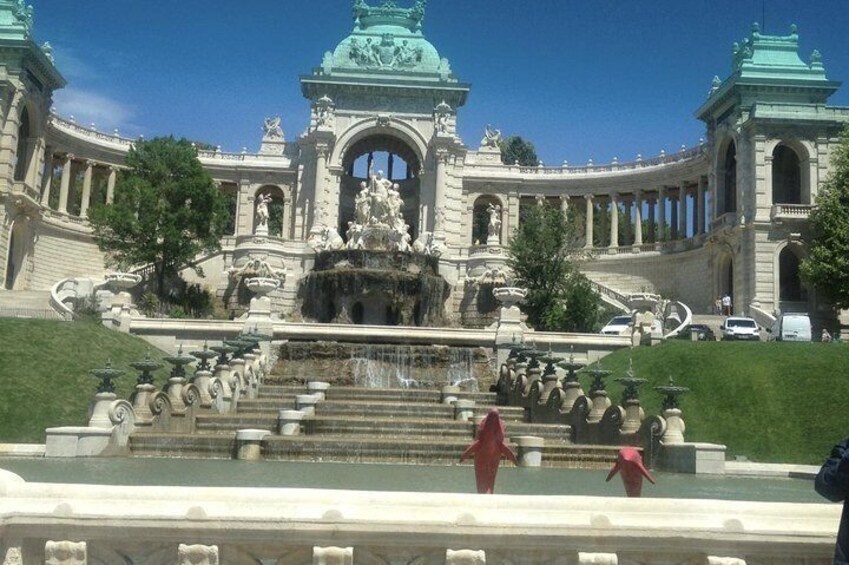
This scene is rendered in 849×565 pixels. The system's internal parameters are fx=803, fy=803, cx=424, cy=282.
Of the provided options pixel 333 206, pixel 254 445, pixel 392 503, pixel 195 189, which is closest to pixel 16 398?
pixel 254 445

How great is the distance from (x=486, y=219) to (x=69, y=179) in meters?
42.5

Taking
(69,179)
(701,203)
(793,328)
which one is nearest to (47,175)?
(69,179)

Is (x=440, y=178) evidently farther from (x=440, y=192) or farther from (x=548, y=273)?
(x=548, y=273)

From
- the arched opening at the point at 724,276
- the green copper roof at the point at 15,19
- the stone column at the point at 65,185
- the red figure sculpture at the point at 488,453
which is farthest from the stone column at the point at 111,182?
the red figure sculpture at the point at 488,453

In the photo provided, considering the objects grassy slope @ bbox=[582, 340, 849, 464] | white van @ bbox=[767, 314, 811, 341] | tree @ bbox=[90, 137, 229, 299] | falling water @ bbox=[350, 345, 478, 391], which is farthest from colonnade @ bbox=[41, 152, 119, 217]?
grassy slope @ bbox=[582, 340, 849, 464]

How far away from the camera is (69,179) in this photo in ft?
220

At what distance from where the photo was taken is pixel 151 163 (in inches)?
2218

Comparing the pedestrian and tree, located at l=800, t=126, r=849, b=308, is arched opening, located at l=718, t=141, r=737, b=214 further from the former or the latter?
the pedestrian

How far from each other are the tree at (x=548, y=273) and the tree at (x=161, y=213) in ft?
71.5

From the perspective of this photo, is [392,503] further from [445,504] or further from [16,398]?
[16,398]

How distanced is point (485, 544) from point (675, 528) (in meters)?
1.25

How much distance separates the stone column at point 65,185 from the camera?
65.6 meters

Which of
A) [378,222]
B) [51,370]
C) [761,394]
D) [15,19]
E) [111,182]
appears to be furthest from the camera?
[111,182]

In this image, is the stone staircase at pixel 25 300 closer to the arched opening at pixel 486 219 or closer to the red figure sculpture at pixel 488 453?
the arched opening at pixel 486 219
